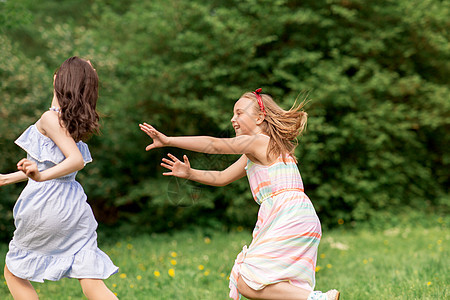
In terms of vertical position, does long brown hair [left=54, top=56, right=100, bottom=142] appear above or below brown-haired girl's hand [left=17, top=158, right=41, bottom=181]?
above

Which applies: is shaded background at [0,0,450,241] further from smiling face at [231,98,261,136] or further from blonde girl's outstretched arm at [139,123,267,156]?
blonde girl's outstretched arm at [139,123,267,156]

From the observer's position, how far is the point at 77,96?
10.5 feet

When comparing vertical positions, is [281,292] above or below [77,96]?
below

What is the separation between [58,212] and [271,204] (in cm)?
123

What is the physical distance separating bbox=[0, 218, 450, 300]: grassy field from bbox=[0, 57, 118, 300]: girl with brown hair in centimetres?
161

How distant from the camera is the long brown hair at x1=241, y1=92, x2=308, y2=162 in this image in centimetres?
323

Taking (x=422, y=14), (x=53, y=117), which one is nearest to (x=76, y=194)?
(x=53, y=117)

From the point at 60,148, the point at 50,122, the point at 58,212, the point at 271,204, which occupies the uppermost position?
the point at 50,122

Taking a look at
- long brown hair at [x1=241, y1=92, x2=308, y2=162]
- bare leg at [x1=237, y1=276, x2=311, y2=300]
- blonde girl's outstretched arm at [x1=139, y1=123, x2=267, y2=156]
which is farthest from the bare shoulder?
bare leg at [x1=237, y1=276, x2=311, y2=300]

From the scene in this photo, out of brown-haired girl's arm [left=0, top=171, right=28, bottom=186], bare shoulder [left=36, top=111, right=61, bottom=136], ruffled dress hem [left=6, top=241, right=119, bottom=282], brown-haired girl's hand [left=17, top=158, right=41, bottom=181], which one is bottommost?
ruffled dress hem [left=6, top=241, right=119, bottom=282]

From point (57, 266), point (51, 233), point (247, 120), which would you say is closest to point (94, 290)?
point (57, 266)

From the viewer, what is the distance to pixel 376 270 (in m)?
5.65

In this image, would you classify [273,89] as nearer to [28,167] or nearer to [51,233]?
[51,233]

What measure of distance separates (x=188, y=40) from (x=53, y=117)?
6.25 meters
